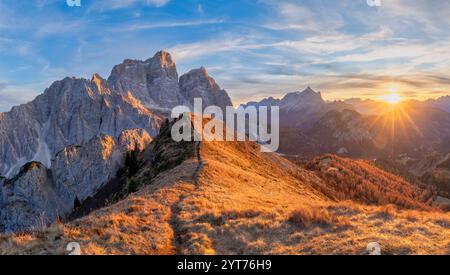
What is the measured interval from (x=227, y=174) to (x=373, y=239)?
2545 cm

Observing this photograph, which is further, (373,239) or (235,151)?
(235,151)

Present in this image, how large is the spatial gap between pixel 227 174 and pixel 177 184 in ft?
29.1

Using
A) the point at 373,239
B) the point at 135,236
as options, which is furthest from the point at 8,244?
the point at 373,239

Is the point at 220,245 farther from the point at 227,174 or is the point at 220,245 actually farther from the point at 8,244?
the point at 227,174

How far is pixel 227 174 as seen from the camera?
136 feet

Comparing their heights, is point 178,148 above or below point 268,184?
above

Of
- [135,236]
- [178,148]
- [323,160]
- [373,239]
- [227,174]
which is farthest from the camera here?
[323,160]

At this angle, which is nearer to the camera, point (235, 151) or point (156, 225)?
point (156, 225)

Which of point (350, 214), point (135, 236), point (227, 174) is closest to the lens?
point (135, 236)

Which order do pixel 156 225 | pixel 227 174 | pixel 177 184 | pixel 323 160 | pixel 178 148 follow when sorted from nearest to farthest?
pixel 156 225
pixel 177 184
pixel 227 174
pixel 178 148
pixel 323 160

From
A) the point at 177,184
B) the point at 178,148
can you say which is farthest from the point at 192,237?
the point at 178,148
